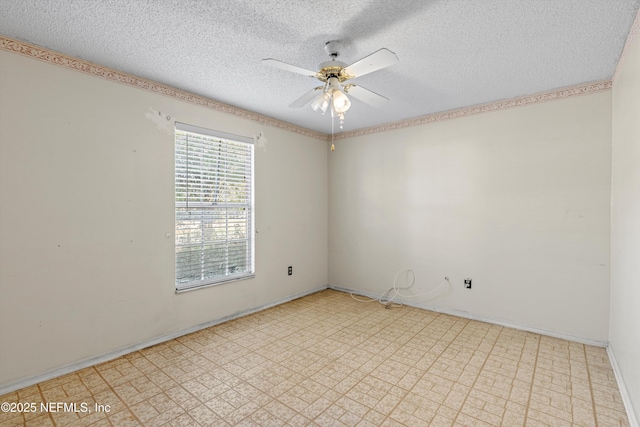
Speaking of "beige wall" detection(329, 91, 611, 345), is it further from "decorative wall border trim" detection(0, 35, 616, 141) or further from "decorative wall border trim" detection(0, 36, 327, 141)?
"decorative wall border trim" detection(0, 36, 327, 141)

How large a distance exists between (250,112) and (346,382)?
3.07 m

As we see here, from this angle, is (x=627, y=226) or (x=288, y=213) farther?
(x=288, y=213)

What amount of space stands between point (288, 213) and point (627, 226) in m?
3.35

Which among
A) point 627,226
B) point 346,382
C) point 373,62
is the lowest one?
point 346,382

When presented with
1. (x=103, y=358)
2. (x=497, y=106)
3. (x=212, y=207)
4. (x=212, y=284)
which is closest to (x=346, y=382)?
(x=212, y=284)

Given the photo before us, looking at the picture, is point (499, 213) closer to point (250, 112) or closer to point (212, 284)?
point (250, 112)

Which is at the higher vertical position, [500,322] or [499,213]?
[499,213]

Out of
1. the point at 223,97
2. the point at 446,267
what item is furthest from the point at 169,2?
the point at 446,267

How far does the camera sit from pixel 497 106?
333 centimetres

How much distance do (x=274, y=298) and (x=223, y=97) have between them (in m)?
2.54

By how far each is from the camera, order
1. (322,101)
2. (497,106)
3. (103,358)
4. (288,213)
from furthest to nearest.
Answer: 1. (288,213)
2. (497,106)
3. (103,358)
4. (322,101)

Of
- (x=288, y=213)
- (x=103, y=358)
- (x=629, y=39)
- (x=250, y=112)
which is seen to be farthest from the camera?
(x=288, y=213)

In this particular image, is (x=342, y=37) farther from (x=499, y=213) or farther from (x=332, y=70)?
(x=499, y=213)

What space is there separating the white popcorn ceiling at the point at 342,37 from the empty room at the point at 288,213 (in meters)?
0.02
